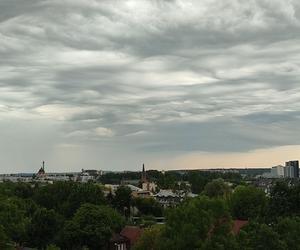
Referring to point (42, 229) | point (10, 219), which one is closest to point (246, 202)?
point (42, 229)

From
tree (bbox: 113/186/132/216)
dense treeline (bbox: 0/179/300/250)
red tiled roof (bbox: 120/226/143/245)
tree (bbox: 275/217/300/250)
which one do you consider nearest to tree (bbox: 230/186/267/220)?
dense treeline (bbox: 0/179/300/250)

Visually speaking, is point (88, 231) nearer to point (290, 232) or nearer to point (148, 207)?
point (290, 232)

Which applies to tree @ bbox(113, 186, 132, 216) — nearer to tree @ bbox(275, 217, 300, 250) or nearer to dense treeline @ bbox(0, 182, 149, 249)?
dense treeline @ bbox(0, 182, 149, 249)

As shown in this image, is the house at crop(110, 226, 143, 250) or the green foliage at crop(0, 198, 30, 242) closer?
the green foliage at crop(0, 198, 30, 242)

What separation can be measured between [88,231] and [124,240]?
5.07 meters

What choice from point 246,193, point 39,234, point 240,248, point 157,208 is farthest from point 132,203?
point 240,248

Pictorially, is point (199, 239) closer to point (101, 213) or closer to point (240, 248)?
point (240, 248)

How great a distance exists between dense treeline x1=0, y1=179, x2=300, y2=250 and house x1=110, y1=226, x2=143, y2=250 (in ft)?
3.57

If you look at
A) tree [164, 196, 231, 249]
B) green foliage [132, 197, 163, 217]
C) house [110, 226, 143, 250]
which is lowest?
house [110, 226, 143, 250]

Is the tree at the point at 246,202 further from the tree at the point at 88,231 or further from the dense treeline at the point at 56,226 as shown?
the tree at the point at 88,231

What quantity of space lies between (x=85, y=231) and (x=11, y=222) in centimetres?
916

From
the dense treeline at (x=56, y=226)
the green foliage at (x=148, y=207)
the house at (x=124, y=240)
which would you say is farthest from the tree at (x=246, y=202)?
the green foliage at (x=148, y=207)

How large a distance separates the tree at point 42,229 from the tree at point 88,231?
5029 mm

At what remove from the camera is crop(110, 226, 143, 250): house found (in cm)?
6569
